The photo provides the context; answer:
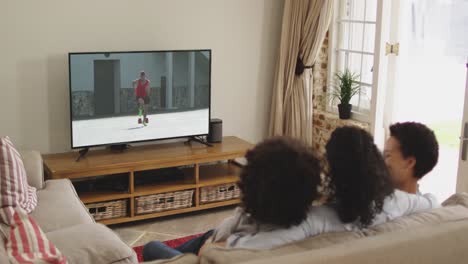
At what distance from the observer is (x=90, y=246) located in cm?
284

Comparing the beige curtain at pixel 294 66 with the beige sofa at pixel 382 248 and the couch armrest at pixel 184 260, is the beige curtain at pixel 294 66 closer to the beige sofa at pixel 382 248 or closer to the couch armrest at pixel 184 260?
the beige sofa at pixel 382 248

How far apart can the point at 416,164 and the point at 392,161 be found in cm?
9

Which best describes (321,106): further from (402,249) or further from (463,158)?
(402,249)

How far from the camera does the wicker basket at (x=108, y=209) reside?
4.26 metres

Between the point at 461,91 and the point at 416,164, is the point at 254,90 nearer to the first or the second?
the point at 461,91

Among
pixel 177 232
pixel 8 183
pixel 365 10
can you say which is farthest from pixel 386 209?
pixel 365 10

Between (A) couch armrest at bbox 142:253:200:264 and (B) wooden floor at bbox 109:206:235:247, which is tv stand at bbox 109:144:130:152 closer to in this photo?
(B) wooden floor at bbox 109:206:235:247

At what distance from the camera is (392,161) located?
2.41m

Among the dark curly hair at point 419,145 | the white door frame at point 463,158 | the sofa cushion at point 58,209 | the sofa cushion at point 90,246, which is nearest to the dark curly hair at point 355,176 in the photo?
the dark curly hair at point 419,145

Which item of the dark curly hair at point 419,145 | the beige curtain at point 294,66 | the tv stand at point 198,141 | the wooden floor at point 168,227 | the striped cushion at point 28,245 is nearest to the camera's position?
the striped cushion at point 28,245

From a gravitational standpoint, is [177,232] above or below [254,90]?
below

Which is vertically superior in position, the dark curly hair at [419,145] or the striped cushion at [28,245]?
the dark curly hair at [419,145]

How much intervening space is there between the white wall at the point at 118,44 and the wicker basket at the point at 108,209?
0.60 metres

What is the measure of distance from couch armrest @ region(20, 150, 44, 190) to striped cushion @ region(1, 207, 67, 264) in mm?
1546
